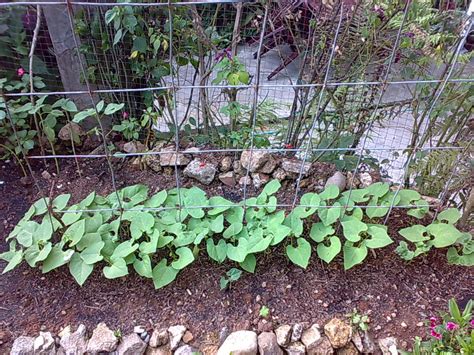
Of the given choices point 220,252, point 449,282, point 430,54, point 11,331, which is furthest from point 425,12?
point 11,331

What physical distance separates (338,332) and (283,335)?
194 millimetres

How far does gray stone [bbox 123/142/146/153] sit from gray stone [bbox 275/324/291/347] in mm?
1192

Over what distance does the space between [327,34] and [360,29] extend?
0.14 meters

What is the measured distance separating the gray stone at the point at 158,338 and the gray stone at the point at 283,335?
0.38 m

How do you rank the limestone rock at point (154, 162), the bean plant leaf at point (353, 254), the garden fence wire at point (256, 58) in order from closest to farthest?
the bean plant leaf at point (353, 254) → the garden fence wire at point (256, 58) → the limestone rock at point (154, 162)

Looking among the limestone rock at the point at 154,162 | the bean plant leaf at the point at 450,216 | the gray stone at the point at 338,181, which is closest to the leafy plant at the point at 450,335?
the bean plant leaf at the point at 450,216

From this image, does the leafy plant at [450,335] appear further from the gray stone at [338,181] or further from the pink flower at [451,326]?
the gray stone at [338,181]

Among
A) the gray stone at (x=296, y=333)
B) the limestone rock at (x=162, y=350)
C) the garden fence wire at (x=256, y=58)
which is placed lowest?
the limestone rock at (x=162, y=350)

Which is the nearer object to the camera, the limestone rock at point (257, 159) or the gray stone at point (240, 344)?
the gray stone at point (240, 344)

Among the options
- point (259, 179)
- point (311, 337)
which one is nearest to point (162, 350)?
point (311, 337)

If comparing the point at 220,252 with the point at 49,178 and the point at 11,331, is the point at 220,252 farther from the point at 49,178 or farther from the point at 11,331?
the point at 49,178

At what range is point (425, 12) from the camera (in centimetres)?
172

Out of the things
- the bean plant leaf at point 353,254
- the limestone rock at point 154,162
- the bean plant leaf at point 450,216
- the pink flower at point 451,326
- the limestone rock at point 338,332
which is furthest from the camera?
the limestone rock at point 154,162

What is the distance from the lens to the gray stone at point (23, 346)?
1396 mm
